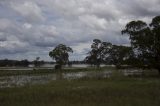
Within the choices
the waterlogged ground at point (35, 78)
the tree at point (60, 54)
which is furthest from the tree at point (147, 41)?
the tree at point (60, 54)

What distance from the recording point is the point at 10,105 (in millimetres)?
19859

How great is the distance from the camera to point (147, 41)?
54.2m

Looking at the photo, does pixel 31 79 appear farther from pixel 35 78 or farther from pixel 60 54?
pixel 60 54

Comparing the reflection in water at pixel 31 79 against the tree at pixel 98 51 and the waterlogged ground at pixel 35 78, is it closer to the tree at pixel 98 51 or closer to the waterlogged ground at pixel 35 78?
the waterlogged ground at pixel 35 78

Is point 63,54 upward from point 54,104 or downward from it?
upward

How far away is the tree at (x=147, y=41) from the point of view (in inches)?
2135

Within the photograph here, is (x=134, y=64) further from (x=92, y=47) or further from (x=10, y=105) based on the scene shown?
(x=92, y=47)

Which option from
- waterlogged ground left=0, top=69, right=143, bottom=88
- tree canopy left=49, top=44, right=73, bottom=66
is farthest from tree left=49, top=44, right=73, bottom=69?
waterlogged ground left=0, top=69, right=143, bottom=88

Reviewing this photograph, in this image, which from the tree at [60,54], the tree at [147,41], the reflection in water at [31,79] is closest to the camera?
the reflection in water at [31,79]

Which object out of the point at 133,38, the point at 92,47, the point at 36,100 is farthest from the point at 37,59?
the point at 36,100

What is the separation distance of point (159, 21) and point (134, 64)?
774 cm

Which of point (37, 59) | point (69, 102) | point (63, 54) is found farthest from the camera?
point (37, 59)

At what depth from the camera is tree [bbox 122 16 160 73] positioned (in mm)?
54219

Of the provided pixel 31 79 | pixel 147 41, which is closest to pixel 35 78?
pixel 31 79
